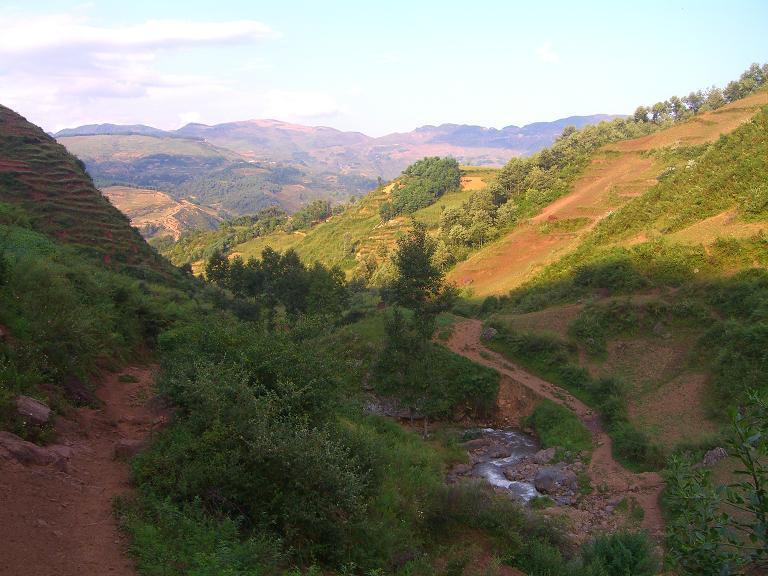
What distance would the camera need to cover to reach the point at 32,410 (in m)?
8.85

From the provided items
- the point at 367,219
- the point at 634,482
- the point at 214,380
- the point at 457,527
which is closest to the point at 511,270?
the point at 634,482

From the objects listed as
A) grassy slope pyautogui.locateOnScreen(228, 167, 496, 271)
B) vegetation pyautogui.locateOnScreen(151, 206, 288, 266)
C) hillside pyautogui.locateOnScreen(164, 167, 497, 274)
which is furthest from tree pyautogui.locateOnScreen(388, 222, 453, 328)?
vegetation pyautogui.locateOnScreen(151, 206, 288, 266)

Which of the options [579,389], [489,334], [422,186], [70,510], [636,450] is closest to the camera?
[70,510]

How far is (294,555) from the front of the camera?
27.0ft

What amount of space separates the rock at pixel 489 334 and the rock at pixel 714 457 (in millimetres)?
13285

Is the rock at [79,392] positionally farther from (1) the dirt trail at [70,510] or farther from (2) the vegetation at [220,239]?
(2) the vegetation at [220,239]

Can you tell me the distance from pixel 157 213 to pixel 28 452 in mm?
173890

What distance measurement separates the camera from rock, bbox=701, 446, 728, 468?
1639cm

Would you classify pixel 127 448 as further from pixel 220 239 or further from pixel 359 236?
pixel 220 239

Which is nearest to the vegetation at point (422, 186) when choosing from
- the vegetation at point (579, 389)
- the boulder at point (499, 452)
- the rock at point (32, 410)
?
the vegetation at point (579, 389)

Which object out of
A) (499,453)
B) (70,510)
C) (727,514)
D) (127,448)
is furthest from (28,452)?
(499,453)

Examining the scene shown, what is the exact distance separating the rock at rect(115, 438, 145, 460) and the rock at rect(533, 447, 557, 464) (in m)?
15.3

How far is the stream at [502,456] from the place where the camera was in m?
18.2

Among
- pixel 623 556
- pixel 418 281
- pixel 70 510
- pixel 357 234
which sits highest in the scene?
pixel 357 234
